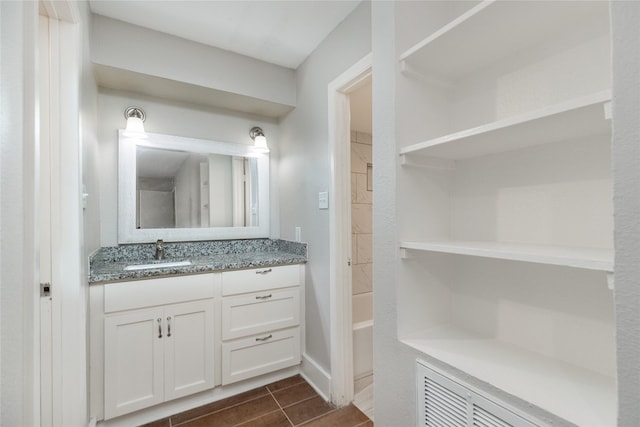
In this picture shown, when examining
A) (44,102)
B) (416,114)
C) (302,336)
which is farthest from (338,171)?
(44,102)

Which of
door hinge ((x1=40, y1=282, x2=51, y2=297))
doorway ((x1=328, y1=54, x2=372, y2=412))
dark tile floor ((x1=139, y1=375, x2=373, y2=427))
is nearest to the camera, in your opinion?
door hinge ((x1=40, y1=282, x2=51, y2=297))

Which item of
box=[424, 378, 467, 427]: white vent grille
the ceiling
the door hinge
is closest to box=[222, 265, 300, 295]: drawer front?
the door hinge

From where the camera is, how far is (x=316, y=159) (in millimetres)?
2068

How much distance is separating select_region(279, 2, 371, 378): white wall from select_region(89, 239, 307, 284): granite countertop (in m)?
0.23

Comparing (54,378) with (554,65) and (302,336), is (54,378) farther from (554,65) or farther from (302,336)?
(554,65)

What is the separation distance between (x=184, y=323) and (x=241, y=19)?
192cm

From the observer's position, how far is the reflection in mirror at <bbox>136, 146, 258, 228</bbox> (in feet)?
7.11

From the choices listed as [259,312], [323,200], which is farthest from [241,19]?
[259,312]

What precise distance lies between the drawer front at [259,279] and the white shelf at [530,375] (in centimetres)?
118

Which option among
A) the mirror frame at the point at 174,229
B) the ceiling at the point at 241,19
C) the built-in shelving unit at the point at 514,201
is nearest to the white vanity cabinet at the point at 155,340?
the mirror frame at the point at 174,229

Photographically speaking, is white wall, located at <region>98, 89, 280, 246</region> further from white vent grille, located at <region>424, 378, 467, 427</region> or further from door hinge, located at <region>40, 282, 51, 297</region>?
white vent grille, located at <region>424, 378, 467, 427</region>

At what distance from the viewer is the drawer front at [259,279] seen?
1.93 m

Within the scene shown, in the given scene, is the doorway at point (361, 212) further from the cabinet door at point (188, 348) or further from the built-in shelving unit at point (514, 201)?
the built-in shelving unit at point (514, 201)

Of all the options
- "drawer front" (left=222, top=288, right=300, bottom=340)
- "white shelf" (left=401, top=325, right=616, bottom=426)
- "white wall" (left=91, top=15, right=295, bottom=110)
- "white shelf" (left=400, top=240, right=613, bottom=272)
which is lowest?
"drawer front" (left=222, top=288, right=300, bottom=340)
